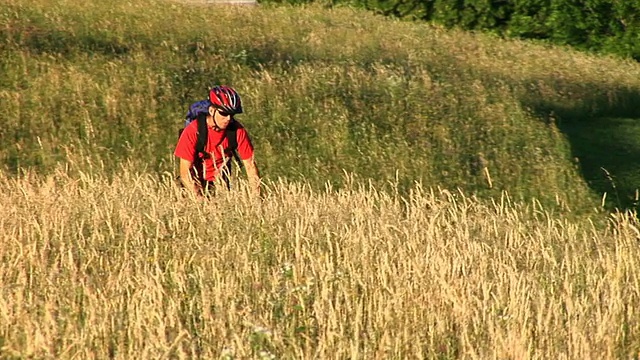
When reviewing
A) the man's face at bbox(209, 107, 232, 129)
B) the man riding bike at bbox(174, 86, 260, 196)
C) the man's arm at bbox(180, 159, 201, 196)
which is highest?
the man's face at bbox(209, 107, 232, 129)

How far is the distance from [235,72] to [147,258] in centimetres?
1175

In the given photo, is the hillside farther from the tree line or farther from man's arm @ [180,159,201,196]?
man's arm @ [180,159,201,196]

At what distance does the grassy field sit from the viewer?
6754 millimetres

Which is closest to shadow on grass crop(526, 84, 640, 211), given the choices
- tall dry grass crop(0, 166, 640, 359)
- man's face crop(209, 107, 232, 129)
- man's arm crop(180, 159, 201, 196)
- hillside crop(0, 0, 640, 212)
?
hillside crop(0, 0, 640, 212)

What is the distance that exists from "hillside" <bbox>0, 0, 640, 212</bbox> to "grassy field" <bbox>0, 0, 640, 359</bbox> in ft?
0.18

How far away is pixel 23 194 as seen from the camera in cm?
1020

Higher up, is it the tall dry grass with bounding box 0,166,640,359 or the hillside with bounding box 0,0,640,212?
the tall dry grass with bounding box 0,166,640,359

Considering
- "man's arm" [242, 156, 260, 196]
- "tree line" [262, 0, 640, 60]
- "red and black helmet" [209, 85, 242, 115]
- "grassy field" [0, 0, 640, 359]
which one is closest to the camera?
"grassy field" [0, 0, 640, 359]

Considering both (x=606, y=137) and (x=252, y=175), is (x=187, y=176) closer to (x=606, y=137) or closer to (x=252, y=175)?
(x=252, y=175)

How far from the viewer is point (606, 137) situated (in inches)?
740

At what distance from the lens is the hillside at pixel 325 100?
50.7ft

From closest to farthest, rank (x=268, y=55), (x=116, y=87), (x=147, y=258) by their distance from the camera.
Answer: (x=147, y=258)
(x=116, y=87)
(x=268, y=55)

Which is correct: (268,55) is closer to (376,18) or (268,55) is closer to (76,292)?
(376,18)

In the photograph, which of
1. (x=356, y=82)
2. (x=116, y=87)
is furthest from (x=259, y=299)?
(x=356, y=82)
